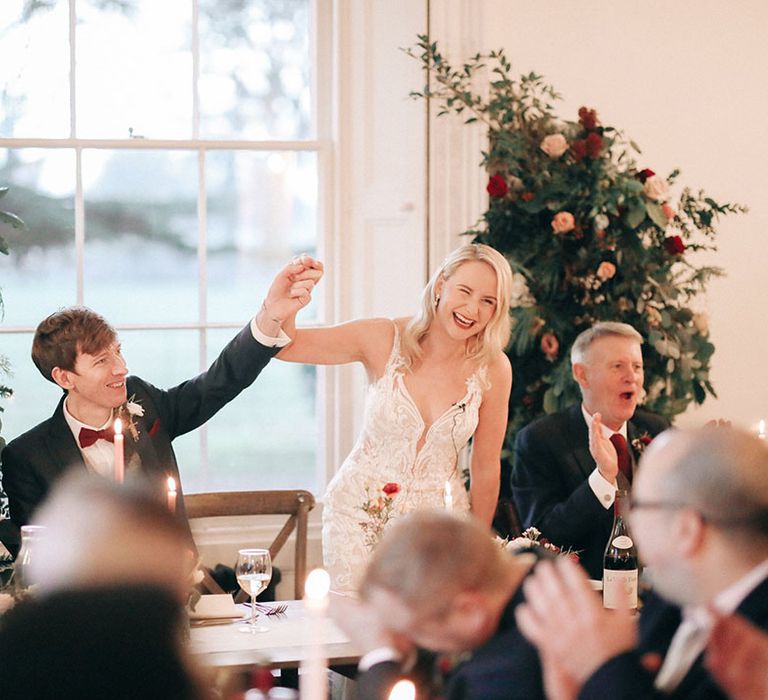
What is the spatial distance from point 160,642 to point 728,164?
12.9ft

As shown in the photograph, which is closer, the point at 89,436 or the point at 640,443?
the point at 89,436

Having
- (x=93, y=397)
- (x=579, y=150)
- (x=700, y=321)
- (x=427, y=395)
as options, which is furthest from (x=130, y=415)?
(x=700, y=321)

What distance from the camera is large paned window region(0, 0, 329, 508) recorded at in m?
4.44

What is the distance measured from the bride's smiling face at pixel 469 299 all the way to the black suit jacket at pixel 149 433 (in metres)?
0.53

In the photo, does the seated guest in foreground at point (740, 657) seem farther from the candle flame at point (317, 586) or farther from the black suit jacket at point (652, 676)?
the candle flame at point (317, 586)

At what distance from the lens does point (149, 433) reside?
3453 millimetres

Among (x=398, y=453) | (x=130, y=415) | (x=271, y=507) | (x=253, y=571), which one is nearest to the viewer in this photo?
(x=253, y=571)

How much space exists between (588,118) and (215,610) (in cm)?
231

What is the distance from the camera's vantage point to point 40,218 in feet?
14.6

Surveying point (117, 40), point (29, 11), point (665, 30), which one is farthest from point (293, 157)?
point (665, 30)

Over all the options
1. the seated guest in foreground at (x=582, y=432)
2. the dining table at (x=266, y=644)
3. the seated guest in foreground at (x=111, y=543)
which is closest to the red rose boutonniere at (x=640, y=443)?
the seated guest in foreground at (x=582, y=432)

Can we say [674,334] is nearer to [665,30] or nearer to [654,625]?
[665,30]

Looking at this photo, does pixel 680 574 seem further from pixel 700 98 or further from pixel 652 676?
pixel 700 98

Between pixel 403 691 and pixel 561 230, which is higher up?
pixel 561 230
